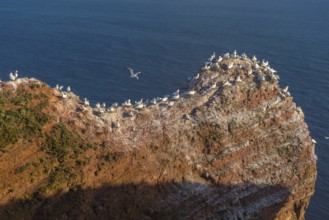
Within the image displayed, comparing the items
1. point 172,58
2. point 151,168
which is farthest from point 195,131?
point 172,58

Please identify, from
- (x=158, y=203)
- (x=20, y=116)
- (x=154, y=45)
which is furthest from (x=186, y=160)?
(x=154, y=45)

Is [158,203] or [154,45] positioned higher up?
[154,45]

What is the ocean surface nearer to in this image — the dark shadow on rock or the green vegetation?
the dark shadow on rock

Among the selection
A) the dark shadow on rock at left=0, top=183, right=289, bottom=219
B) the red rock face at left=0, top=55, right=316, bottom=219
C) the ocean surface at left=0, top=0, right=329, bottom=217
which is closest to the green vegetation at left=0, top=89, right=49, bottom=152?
the red rock face at left=0, top=55, right=316, bottom=219

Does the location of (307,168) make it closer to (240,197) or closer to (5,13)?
(240,197)

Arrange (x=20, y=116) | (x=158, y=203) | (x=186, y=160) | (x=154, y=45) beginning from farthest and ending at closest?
(x=154, y=45) < (x=186, y=160) < (x=158, y=203) < (x=20, y=116)

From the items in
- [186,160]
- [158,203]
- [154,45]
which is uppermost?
[154,45]

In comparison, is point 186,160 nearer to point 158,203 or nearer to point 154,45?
point 158,203
